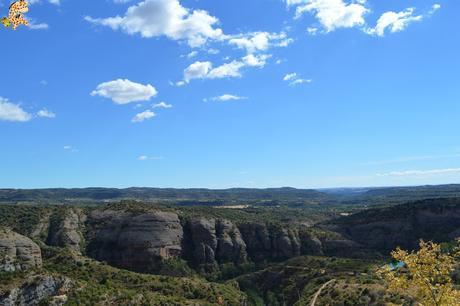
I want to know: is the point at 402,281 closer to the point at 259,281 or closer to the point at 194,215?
the point at 259,281

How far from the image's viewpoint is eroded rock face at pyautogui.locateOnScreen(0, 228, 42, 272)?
104 m

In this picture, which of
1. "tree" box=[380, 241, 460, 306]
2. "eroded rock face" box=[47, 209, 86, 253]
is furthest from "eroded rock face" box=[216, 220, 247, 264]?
"tree" box=[380, 241, 460, 306]

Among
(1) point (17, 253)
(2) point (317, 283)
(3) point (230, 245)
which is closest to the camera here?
(1) point (17, 253)

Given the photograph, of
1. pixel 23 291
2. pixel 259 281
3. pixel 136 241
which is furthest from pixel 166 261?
pixel 23 291

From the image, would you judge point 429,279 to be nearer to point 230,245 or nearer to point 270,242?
point 230,245

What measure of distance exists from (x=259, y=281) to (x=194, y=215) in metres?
54.2

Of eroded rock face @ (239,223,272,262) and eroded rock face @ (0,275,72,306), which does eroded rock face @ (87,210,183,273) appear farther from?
eroded rock face @ (0,275,72,306)

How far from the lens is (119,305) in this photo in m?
94.0

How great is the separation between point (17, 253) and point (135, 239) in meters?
52.9

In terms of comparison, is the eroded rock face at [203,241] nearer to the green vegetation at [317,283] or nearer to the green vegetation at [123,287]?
the green vegetation at [317,283]

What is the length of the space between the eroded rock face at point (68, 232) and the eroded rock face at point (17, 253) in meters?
32.5

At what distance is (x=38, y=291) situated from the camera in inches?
3634

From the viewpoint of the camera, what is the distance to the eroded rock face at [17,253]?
104 meters

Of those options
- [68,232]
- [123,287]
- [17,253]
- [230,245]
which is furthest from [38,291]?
[230,245]
